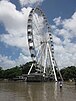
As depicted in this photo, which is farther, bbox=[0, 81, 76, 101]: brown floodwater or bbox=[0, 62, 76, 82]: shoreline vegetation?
bbox=[0, 62, 76, 82]: shoreline vegetation

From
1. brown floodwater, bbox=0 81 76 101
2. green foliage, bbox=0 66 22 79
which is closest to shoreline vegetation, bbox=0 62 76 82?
green foliage, bbox=0 66 22 79

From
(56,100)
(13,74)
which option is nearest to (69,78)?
(13,74)

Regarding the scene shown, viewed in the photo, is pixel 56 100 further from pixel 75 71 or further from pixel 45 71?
pixel 75 71

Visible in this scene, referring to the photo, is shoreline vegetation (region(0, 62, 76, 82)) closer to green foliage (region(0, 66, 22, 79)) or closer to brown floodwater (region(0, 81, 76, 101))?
green foliage (region(0, 66, 22, 79))

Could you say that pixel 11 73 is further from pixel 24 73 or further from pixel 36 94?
pixel 36 94

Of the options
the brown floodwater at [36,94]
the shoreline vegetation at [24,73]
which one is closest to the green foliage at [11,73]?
the shoreline vegetation at [24,73]

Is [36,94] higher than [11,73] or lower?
lower

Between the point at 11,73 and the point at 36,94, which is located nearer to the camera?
the point at 36,94

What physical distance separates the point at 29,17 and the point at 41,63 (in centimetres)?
1900

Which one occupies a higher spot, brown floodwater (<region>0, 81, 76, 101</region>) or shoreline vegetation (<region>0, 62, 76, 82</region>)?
shoreline vegetation (<region>0, 62, 76, 82</region>)

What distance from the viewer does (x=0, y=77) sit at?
17538 cm

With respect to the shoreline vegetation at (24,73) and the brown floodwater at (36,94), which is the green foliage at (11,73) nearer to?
the shoreline vegetation at (24,73)

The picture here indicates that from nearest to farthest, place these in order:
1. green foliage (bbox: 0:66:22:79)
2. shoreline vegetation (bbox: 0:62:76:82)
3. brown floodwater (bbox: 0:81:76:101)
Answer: brown floodwater (bbox: 0:81:76:101) < shoreline vegetation (bbox: 0:62:76:82) < green foliage (bbox: 0:66:22:79)

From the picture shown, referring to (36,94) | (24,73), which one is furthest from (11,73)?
(36,94)
